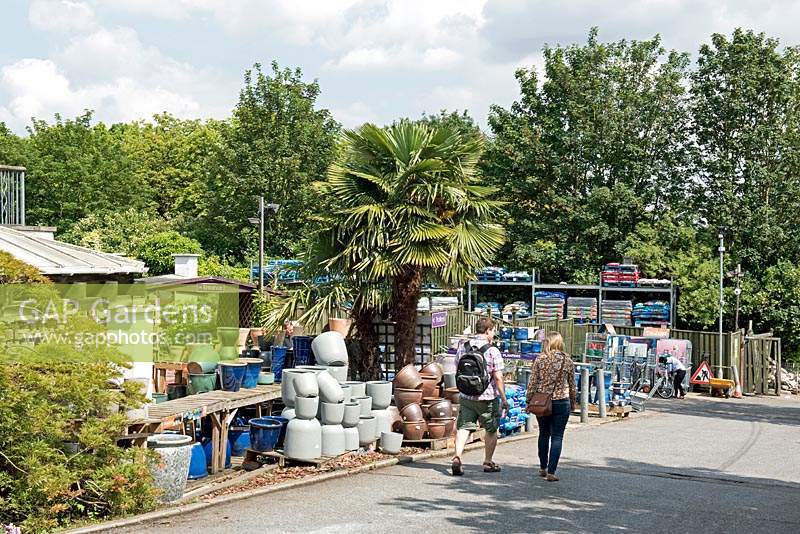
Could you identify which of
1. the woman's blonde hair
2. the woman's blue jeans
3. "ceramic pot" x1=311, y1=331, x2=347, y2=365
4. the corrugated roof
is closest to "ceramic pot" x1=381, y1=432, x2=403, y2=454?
"ceramic pot" x1=311, y1=331, x2=347, y2=365

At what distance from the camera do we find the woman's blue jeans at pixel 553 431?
9.73 metres

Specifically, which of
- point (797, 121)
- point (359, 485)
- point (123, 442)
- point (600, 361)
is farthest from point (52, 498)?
point (797, 121)

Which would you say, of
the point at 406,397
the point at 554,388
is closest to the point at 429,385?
the point at 406,397

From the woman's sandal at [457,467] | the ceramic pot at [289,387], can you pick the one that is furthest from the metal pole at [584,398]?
the ceramic pot at [289,387]

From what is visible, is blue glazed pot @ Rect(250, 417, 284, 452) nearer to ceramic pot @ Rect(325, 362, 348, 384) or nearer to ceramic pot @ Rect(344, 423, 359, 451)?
ceramic pot @ Rect(344, 423, 359, 451)

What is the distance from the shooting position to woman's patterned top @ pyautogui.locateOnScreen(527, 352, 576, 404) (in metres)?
9.72

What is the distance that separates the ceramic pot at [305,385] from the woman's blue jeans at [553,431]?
2.89m

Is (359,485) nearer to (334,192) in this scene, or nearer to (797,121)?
(334,192)

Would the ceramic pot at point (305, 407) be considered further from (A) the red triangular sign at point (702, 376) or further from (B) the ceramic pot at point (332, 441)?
(A) the red triangular sign at point (702, 376)

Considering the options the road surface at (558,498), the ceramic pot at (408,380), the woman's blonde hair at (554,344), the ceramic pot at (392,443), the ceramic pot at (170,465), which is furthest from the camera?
the ceramic pot at (408,380)

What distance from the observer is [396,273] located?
14.2 meters

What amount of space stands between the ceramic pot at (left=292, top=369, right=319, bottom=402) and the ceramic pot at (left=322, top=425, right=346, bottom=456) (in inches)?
19.1

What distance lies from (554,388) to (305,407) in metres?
3.16

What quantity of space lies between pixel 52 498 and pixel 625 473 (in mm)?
6646
